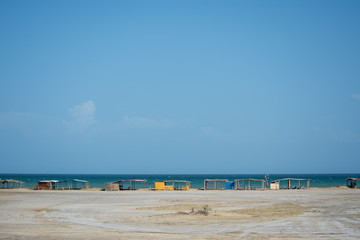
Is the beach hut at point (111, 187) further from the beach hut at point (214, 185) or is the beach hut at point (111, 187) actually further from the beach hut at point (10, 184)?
the beach hut at point (10, 184)

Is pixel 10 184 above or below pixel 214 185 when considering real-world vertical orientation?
above

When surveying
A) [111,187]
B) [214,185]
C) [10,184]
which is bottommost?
[214,185]

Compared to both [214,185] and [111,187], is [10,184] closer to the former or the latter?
[111,187]

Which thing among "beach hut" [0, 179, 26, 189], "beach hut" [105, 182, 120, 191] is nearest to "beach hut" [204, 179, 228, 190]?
"beach hut" [105, 182, 120, 191]

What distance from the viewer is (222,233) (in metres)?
17.7

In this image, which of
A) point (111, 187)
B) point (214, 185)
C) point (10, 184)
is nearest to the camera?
point (111, 187)

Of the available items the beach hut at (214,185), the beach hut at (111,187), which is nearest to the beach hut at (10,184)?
the beach hut at (111,187)

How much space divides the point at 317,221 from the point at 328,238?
602cm

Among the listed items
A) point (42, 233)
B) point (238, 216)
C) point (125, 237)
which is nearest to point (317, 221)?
point (238, 216)

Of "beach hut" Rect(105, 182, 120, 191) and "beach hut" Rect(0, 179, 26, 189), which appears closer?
"beach hut" Rect(105, 182, 120, 191)

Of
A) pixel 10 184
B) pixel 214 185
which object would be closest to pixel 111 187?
pixel 10 184

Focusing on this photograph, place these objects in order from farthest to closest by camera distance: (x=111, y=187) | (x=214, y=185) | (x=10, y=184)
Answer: (x=214, y=185), (x=10, y=184), (x=111, y=187)

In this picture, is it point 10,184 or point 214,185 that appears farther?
point 214,185

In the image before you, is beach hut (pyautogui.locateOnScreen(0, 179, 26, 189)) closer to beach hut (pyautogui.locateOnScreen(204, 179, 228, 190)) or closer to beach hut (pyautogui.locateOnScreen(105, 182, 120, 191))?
beach hut (pyautogui.locateOnScreen(105, 182, 120, 191))
